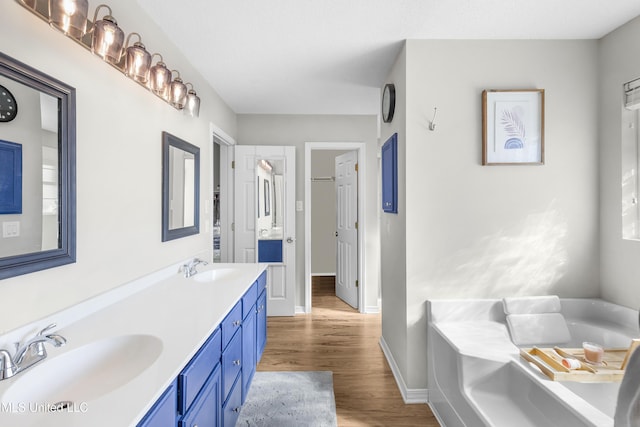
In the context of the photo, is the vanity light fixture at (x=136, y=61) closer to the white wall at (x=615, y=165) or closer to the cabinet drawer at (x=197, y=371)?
the cabinet drawer at (x=197, y=371)

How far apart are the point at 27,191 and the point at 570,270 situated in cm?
298

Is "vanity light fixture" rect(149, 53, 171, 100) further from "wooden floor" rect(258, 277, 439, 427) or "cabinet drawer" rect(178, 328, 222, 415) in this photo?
"wooden floor" rect(258, 277, 439, 427)

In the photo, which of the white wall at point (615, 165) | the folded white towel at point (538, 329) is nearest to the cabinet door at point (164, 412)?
the folded white towel at point (538, 329)

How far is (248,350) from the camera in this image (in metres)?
2.07

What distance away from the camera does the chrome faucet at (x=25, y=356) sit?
2.88 feet

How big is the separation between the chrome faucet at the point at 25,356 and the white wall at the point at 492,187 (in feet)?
6.10

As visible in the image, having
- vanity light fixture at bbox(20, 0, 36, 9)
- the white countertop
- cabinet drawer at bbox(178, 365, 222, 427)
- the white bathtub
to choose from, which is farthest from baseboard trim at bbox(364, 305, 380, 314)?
vanity light fixture at bbox(20, 0, 36, 9)

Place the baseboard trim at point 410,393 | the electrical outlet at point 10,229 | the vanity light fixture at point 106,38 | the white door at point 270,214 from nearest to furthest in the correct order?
the electrical outlet at point 10,229, the vanity light fixture at point 106,38, the baseboard trim at point 410,393, the white door at point 270,214

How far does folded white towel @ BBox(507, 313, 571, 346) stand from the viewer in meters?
1.90

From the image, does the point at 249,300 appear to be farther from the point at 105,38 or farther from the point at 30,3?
Answer: the point at 30,3

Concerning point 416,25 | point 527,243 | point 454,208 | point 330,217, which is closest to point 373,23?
point 416,25

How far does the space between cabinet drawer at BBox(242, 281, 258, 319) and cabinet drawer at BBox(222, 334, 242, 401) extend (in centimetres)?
16

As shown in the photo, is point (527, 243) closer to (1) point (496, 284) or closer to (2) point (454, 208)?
(1) point (496, 284)

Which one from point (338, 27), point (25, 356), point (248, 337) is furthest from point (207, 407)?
point (338, 27)
